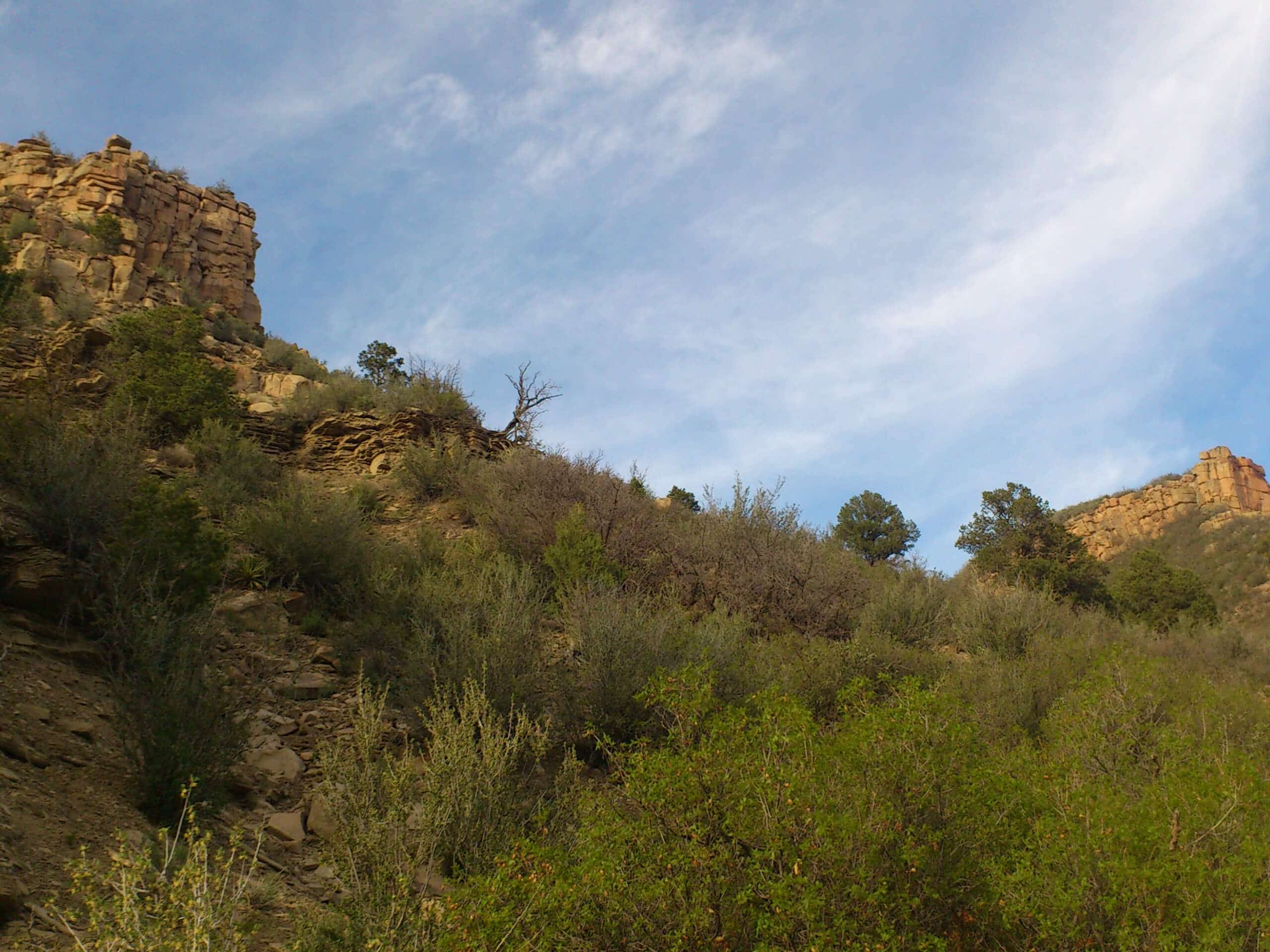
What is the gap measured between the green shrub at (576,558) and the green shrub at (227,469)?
5.06m

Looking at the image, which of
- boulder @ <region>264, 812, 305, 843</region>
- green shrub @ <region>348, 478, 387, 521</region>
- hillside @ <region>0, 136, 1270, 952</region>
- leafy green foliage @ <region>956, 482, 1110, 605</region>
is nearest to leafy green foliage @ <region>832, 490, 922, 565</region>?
leafy green foliage @ <region>956, 482, 1110, 605</region>

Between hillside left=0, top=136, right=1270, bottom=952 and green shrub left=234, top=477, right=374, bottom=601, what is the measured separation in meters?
0.06

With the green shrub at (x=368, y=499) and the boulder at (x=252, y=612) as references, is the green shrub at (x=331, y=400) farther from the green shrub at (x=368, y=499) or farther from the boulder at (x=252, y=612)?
the boulder at (x=252, y=612)

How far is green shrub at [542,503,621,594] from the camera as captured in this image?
12.9 meters

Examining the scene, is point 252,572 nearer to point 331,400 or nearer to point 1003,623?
point 331,400

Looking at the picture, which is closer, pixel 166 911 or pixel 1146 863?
pixel 166 911

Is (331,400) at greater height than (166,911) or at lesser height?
greater

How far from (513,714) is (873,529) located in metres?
24.1

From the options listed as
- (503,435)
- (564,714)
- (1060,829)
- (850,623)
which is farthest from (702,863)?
(503,435)

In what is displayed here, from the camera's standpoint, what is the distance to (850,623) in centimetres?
1426

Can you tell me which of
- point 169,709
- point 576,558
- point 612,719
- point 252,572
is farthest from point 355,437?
point 169,709

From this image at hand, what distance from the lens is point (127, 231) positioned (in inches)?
926

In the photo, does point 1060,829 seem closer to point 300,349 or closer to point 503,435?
point 503,435

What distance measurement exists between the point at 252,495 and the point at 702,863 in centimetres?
1198
